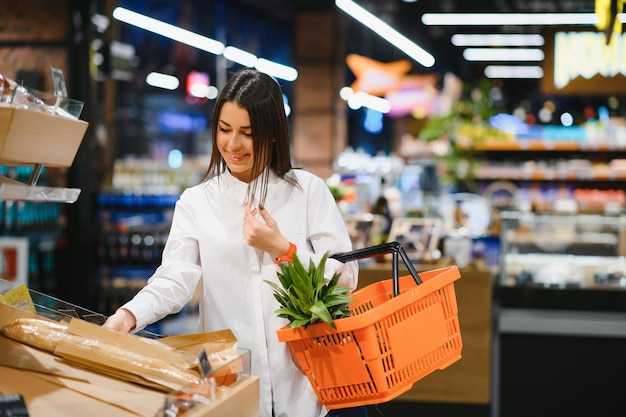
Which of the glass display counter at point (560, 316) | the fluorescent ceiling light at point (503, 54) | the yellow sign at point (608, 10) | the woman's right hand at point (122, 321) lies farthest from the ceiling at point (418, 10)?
the woman's right hand at point (122, 321)

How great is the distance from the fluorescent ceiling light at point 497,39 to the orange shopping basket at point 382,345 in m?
8.53

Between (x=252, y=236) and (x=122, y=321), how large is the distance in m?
0.37

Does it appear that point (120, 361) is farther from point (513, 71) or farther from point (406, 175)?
point (513, 71)

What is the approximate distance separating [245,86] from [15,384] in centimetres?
90

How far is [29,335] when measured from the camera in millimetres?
1716

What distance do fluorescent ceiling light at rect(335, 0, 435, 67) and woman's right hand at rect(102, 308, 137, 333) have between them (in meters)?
4.83

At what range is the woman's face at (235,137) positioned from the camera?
6.56 feet

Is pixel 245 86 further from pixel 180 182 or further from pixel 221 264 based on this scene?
pixel 180 182

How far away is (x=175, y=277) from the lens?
2033 mm

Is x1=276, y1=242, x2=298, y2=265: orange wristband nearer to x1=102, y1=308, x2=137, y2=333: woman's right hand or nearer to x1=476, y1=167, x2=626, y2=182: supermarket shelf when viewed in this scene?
x1=102, y1=308, x2=137, y2=333: woman's right hand

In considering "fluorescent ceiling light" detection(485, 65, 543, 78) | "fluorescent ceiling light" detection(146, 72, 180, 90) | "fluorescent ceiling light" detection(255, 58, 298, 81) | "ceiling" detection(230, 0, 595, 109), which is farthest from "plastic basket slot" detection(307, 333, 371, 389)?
"fluorescent ceiling light" detection(146, 72, 180, 90)

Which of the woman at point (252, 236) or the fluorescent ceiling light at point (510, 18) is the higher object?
the fluorescent ceiling light at point (510, 18)

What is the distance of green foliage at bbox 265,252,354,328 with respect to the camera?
6.06ft

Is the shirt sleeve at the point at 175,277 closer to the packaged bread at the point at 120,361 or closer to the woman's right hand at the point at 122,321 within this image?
the woman's right hand at the point at 122,321
